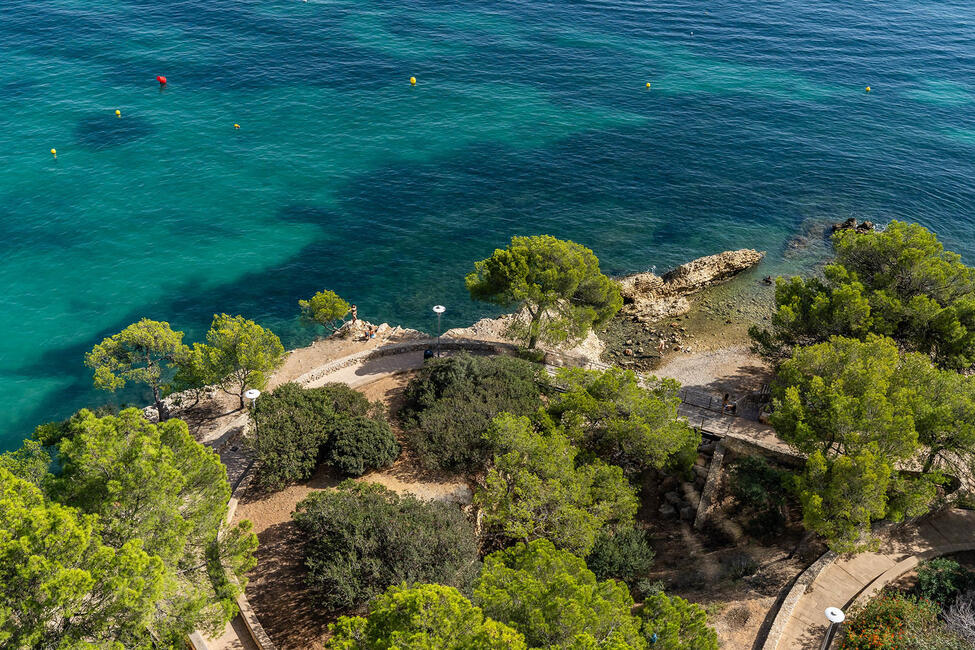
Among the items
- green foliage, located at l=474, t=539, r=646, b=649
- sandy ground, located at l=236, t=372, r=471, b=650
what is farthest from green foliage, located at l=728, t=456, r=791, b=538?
sandy ground, located at l=236, t=372, r=471, b=650

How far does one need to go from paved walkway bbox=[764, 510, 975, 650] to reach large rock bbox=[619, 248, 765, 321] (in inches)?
928

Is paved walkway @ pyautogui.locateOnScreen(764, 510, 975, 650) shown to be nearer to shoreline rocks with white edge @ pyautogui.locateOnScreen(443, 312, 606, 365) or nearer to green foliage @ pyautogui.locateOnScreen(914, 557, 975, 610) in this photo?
green foliage @ pyautogui.locateOnScreen(914, 557, 975, 610)

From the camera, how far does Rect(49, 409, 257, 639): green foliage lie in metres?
20.2

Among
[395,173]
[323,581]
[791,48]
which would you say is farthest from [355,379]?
[791,48]

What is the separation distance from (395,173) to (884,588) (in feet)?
174

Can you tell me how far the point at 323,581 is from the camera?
2488 centimetres

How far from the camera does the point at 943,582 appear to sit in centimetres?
2625

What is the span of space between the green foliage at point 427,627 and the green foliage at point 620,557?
10.3 metres

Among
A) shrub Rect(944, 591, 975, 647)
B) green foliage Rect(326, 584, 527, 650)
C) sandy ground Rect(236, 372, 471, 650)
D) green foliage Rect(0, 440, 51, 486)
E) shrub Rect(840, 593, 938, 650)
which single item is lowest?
sandy ground Rect(236, 372, 471, 650)

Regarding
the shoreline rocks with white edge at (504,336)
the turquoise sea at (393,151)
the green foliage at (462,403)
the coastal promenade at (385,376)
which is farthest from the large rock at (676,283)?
the green foliage at (462,403)

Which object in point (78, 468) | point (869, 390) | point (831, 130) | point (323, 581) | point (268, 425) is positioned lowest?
point (323, 581)

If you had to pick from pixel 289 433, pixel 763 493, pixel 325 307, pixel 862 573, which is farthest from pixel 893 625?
pixel 325 307

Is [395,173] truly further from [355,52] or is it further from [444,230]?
[355,52]

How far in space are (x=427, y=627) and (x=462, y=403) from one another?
1649 centimetres
